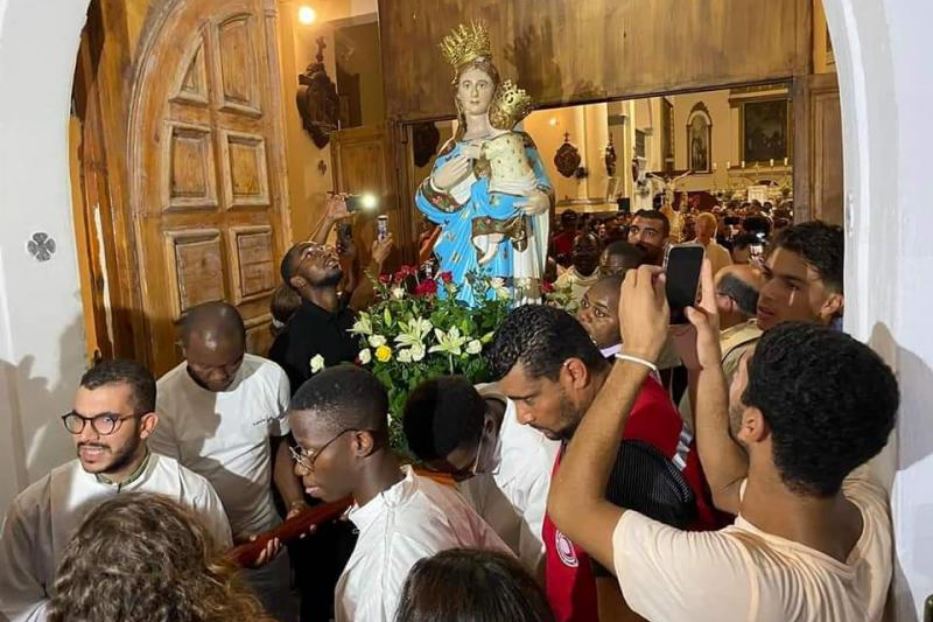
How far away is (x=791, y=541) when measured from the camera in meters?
1.12

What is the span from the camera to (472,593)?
3.38 feet

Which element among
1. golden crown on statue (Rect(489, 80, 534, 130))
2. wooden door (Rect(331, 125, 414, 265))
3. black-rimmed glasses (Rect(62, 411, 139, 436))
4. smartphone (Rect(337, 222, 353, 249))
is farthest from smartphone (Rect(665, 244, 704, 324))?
wooden door (Rect(331, 125, 414, 265))

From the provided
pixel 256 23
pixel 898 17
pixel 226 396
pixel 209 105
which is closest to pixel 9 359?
pixel 226 396

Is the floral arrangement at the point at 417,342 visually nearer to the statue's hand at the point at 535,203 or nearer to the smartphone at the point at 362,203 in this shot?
the statue's hand at the point at 535,203

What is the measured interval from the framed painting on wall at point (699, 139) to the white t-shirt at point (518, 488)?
1142 centimetres

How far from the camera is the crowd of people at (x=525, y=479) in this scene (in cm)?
110

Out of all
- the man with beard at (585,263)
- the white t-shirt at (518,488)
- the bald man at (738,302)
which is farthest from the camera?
the man with beard at (585,263)

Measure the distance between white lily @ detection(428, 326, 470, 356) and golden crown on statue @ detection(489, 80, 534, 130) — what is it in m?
1.46

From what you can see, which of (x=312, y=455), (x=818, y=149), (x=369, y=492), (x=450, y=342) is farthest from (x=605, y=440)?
(x=818, y=149)

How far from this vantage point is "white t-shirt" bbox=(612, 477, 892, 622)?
3.45 feet

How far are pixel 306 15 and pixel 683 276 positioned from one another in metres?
5.38

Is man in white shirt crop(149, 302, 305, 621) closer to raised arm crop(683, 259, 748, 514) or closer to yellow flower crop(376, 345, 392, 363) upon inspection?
yellow flower crop(376, 345, 392, 363)

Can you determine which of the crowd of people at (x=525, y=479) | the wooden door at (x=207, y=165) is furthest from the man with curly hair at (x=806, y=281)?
A: the wooden door at (x=207, y=165)

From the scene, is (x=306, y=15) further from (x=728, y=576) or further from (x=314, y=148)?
(x=728, y=576)
